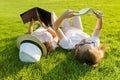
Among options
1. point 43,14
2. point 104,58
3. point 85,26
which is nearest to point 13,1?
point 85,26

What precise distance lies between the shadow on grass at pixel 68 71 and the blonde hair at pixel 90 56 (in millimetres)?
104

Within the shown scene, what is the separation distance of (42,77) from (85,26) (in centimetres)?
404

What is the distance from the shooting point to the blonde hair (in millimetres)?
5421

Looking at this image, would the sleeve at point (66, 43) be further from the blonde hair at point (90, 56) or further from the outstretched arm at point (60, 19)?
the blonde hair at point (90, 56)

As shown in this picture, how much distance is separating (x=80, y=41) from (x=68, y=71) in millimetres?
1002

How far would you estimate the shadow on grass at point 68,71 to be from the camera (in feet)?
17.3

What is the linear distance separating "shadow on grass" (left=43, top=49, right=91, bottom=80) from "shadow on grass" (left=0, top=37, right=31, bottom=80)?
0.57 m

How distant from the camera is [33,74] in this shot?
5395mm

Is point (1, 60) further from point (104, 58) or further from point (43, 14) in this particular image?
point (104, 58)

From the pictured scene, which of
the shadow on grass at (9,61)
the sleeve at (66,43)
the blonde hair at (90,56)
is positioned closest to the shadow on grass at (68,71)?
the blonde hair at (90,56)

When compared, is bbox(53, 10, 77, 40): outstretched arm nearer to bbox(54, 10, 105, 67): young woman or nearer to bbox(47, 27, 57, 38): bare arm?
bbox(54, 10, 105, 67): young woman

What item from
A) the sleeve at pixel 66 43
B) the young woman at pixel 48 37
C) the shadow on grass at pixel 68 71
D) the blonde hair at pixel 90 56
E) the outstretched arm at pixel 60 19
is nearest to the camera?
the shadow on grass at pixel 68 71

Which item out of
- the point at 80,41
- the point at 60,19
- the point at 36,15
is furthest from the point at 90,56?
the point at 36,15

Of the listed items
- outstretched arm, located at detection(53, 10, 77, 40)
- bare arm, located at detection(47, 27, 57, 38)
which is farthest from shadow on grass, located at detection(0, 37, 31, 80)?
outstretched arm, located at detection(53, 10, 77, 40)
